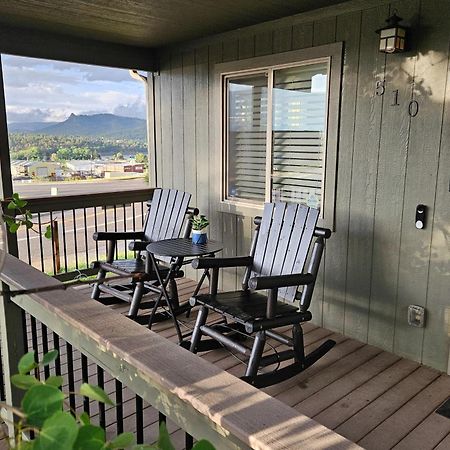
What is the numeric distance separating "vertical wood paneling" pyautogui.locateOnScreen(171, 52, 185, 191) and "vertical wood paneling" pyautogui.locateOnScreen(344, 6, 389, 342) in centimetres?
208

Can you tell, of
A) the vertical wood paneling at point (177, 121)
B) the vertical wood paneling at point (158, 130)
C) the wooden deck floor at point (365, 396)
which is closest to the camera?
the wooden deck floor at point (365, 396)

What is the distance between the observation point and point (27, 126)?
526 centimetres

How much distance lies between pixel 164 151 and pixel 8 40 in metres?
1.81

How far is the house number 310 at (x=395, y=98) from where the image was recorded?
112 inches

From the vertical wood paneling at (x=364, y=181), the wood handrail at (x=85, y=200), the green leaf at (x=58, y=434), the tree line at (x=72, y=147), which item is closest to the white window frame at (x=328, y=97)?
the vertical wood paneling at (x=364, y=181)

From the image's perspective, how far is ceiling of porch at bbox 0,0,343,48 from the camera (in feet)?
10.3

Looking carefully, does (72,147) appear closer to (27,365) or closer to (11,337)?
(11,337)

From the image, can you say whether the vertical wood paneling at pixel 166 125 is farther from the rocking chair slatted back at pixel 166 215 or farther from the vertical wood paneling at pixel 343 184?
the vertical wood paneling at pixel 343 184

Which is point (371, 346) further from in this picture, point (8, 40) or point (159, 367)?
point (8, 40)

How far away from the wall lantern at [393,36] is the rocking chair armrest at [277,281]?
58.4 inches

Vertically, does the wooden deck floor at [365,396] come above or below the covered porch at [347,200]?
below

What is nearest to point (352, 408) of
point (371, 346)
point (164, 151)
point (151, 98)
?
point (371, 346)

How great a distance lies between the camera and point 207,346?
9.90ft

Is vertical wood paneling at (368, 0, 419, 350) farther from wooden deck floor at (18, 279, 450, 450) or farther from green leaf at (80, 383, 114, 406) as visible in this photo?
green leaf at (80, 383, 114, 406)
